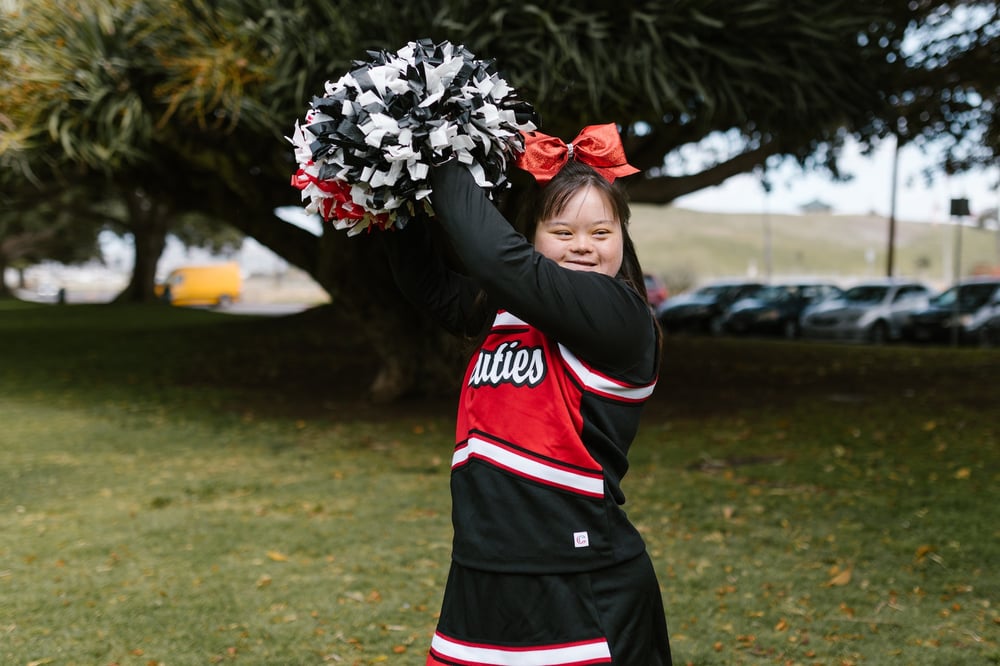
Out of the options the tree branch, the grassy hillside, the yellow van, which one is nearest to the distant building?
the grassy hillside

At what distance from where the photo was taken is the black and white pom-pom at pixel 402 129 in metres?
1.85

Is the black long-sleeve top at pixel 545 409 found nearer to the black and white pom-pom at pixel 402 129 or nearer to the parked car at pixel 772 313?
the black and white pom-pom at pixel 402 129

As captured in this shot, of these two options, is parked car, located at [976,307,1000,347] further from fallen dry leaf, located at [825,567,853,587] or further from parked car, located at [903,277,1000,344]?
fallen dry leaf, located at [825,567,853,587]

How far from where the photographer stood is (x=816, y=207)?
166 meters

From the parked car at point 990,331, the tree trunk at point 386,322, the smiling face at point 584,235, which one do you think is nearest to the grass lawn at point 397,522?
the tree trunk at point 386,322

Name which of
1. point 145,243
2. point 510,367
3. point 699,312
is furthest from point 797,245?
point 510,367

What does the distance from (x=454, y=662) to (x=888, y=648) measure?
2868 millimetres

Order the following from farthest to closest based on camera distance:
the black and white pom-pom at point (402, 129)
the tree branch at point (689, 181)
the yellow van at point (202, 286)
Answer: the yellow van at point (202, 286) → the tree branch at point (689, 181) → the black and white pom-pom at point (402, 129)

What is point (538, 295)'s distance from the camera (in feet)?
6.15

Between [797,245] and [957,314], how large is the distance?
106122 mm

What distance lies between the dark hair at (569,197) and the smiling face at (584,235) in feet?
0.04

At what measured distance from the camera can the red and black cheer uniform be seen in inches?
79.0

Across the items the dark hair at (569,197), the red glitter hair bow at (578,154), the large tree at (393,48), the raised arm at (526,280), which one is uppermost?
the large tree at (393,48)

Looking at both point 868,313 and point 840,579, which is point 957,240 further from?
point 840,579
